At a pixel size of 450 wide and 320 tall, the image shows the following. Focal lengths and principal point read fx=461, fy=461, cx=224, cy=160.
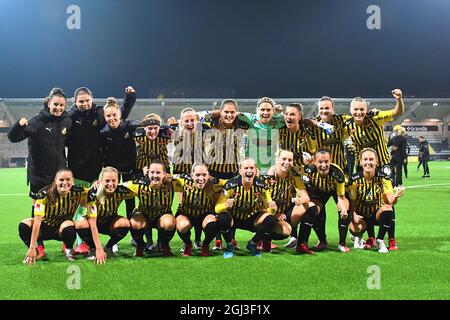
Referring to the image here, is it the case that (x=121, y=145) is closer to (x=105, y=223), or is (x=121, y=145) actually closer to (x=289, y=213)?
(x=105, y=223)

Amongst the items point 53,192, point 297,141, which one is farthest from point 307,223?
point 53,192

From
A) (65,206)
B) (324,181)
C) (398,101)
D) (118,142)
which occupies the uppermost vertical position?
(398,101)

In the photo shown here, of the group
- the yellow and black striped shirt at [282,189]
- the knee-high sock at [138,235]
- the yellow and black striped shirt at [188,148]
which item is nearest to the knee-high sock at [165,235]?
the knee-high sock at [138,235]

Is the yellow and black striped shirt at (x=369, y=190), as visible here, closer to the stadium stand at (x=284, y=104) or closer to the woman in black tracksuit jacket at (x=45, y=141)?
the woman in black tracksuit jacket at (x=45, y=141)

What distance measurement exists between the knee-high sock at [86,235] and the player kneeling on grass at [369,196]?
2.83 m

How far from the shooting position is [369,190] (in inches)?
Answer: 201

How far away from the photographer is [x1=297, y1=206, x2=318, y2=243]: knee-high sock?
4918 millimetres

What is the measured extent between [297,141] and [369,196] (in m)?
1.01

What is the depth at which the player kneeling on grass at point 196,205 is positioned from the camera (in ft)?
15.7

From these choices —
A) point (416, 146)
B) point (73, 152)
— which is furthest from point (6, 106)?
point (73, 152)

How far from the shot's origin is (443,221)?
6.82 m

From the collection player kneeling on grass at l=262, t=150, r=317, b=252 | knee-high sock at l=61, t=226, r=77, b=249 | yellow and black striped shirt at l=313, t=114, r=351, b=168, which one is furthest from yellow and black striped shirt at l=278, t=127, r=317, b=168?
knee-high sock at l=61, t=226, r=77, b=249

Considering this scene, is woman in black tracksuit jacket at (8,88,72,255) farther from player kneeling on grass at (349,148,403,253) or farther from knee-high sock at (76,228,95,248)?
player kneeling on grass at (349,148,403,253)
